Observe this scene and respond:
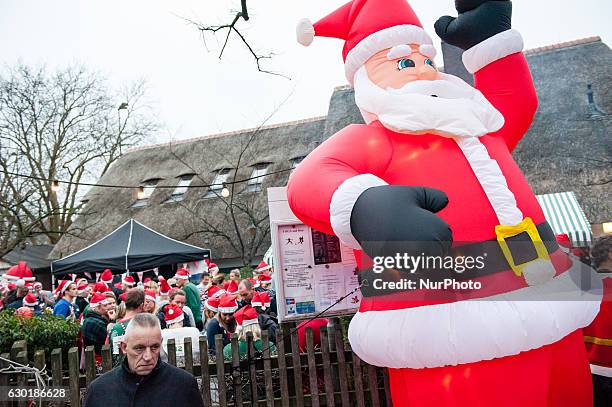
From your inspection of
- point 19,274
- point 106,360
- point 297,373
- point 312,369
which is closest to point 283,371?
point 297,373

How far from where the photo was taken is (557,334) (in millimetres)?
2795

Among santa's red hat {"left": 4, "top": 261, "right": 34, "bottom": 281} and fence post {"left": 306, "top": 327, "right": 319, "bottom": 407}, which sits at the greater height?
santa's red hat {"left": 4, "top": 261, "right": 34, "bottom": 281}

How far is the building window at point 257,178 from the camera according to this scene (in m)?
20.5

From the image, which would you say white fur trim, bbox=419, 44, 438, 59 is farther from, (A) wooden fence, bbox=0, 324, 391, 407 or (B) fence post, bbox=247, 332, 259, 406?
(B) fence post, bbox=247, 332, 259, 406

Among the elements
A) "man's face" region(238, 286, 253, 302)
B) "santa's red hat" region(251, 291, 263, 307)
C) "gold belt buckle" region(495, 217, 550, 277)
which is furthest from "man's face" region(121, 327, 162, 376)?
"man's face" region(238, 286, 253, 302)

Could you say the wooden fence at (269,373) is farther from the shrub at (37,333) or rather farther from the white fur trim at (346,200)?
the white fur trim at (346,200)

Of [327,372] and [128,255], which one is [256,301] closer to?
[327,372]

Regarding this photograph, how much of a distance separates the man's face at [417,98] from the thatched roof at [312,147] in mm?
9389

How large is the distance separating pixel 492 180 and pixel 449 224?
1.22 feet

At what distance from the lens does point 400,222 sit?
8.03 ft

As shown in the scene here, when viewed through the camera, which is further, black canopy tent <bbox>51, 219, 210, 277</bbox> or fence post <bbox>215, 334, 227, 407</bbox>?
black canopy tent <bbox>51, 219, 210, 277</bbox>

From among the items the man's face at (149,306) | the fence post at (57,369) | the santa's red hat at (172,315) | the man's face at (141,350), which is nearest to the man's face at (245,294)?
the santa's red hat at (172,315)

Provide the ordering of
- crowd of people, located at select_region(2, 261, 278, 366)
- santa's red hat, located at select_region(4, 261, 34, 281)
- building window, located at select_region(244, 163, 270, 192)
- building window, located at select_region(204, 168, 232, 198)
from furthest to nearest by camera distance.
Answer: building window, located at select_region(204, 168, 232, 198) → building window, located at select_region(244, 163, 270, 192) → santa's red hat, located at select_region(4, 261, 34, 281) → crowd of people, located at select_region(2, 261, 278, 366)

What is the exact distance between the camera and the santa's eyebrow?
344 cm
